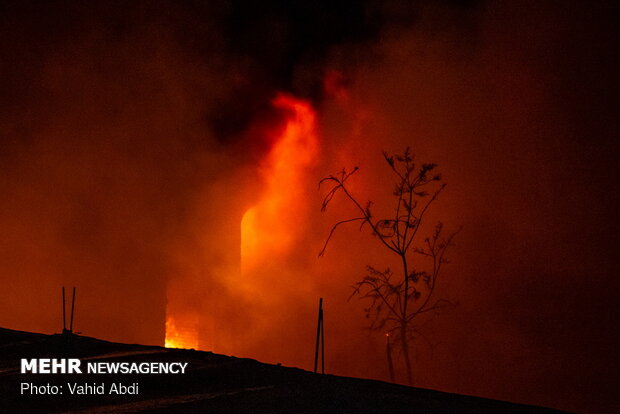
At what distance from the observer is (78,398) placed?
11.4ft

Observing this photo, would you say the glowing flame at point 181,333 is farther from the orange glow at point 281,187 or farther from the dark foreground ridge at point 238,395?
the dark foreground ridge at point 238,395

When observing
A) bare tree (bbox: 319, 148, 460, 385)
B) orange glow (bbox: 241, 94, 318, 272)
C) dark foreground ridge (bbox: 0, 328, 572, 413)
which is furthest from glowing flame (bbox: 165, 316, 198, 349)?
Answer: dark foreground ridge (bbox: 0, 328, 572, 413)

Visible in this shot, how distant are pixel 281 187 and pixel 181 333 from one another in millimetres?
4172

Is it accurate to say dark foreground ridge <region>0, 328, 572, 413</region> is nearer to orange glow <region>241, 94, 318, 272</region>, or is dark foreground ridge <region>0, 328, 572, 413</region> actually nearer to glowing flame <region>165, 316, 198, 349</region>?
glowing flame <region>165, 316, 198, 349</region>

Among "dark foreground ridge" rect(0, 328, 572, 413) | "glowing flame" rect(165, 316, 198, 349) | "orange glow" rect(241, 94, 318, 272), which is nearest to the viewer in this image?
"dark foreground ridge" rect(0, 328, 572, 413)

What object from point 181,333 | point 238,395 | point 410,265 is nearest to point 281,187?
point 410,265

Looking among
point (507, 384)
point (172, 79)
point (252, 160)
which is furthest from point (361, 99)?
point (507, 384)

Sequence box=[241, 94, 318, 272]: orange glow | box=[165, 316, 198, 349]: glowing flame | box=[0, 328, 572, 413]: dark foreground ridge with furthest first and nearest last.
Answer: box=[241, 94, 318, 272]: orange glow, box=[165, 316, 198, 349]: glowing flame, box=[0, 328, 572, 413]: dark foreground ridge

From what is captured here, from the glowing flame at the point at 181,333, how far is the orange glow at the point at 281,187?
6.81 ft

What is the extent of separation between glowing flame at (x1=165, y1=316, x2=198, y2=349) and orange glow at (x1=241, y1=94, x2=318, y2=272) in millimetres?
2075

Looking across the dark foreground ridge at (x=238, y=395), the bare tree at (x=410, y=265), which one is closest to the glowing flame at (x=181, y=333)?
the bare tree at (x=410, y=265)

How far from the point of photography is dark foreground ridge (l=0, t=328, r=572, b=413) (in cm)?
331

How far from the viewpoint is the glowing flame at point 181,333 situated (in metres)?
13.0

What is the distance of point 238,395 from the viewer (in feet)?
11.6
